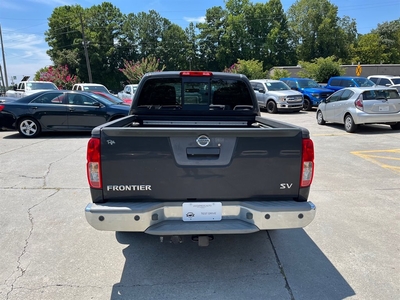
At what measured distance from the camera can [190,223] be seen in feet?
8.83

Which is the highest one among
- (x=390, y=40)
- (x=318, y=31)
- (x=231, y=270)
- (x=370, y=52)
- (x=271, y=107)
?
(x=318, y=31)

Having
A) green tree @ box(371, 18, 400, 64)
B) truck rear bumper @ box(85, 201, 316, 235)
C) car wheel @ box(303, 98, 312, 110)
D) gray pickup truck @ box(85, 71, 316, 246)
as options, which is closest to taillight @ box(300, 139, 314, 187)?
gray pickup truck @ box(85, 71, 316, 246)

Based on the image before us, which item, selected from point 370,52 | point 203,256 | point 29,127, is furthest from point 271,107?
point 370,52

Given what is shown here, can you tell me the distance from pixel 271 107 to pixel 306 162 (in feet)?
52.3

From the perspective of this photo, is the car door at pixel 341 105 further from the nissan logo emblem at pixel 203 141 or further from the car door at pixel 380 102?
the nissan logo emblem at pixel 203 141

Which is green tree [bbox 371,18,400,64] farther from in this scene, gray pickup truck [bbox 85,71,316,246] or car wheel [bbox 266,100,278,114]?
gray pickup truck [bbox 85,71,316,246]

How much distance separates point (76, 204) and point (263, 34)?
7263 centimetres

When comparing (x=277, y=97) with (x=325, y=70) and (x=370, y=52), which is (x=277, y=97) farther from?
(x=370, y=52)

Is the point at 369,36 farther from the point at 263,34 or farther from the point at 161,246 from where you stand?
the point at 161,246

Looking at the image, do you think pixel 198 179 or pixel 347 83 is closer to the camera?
pixel 198 179

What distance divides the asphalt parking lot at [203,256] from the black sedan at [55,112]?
5.08m

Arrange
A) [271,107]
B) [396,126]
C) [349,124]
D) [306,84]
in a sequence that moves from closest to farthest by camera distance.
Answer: [349,124] < [396,126] < [271,107] < [306,84]

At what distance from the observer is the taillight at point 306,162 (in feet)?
9.04

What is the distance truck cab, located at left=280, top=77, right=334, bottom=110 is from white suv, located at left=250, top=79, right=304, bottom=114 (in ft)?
4.17
